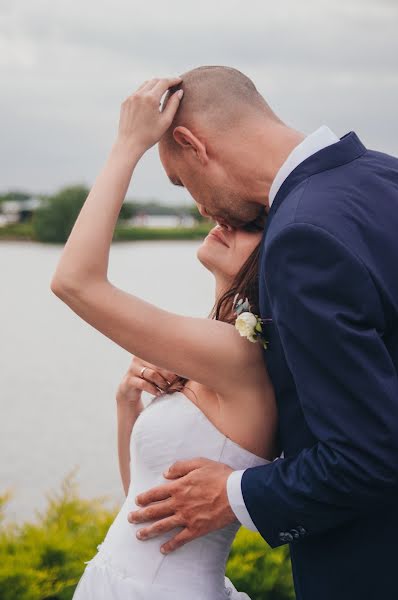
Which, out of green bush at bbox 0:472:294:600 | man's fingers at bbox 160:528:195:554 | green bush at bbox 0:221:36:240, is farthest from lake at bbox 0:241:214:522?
green bush at bbox 0:221:36:240

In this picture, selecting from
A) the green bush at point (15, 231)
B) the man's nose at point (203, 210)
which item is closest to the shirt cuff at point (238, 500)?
the man's nose at point (203, 210)

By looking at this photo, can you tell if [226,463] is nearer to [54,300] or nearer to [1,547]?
[1,547]

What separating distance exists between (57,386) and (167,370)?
28.6 ft

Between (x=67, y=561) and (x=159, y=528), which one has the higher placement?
(x=159, y=528)

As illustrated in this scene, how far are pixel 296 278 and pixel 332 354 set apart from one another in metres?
0.19

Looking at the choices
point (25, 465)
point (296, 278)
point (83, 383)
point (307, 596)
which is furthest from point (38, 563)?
point (83, 383)

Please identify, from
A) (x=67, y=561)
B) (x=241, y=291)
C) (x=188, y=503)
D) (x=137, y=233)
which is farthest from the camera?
(x=137, y=233)

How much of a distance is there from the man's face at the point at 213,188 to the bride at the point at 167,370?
121 millimetres

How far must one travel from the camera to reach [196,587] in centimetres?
243

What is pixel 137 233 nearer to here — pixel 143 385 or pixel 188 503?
pixel 143 385

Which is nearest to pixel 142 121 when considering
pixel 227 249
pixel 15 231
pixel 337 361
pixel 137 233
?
pixel 227 249

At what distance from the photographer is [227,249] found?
104 inches

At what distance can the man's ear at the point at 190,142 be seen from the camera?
7.85 ft

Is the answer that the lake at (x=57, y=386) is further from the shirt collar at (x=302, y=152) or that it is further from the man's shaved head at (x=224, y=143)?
the shirt collar at (x=302, y=152)
